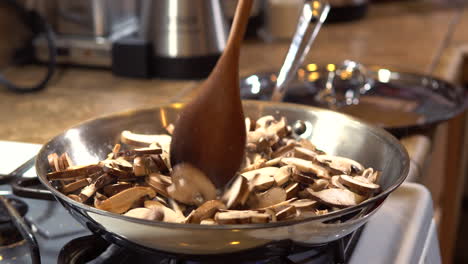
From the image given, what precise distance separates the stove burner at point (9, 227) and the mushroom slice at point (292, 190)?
0.84ft

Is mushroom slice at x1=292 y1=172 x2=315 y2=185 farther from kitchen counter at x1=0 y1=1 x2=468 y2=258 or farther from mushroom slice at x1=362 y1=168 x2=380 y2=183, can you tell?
kitchen counter at x1=0 y1=1 x2=468 y2=258

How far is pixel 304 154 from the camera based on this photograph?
0.58 m

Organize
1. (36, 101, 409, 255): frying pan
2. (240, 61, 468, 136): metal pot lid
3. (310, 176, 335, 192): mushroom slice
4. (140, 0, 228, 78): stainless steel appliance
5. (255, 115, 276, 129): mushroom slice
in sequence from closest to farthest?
1. (36, 101, 409, 255): frying pan
2. (310, 176, 335, 192): mushroom slice
3. (255, 115, 276, 129): mushroom slice
4. (240, 61, 468, 136): metal pot lid
5. (140, 0, 228, 78): stainless steel appliance

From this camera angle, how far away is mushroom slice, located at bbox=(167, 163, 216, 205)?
0.49 meters

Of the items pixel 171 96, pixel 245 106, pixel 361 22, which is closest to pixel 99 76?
pixel 171 96

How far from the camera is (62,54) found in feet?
4.01

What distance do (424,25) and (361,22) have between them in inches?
6.5

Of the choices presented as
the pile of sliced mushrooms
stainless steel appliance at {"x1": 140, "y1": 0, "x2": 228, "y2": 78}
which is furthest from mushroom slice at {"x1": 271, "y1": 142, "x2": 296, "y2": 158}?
stainless steel appliance at {"x1": 140, "y1": 0, "x2": 228, "y2": 78}

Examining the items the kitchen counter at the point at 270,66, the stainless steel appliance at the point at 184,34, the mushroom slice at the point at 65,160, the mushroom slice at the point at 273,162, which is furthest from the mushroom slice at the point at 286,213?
the stainless steel appliance at the point at 184,34

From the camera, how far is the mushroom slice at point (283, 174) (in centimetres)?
52

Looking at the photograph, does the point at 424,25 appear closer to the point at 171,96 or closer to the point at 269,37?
the point at 269,37

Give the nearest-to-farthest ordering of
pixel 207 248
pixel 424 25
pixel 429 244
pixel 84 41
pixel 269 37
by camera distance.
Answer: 1. pixel 207 248
2. pixel 429 244
3. pixel 84 41
4. pixel 269 37
5. pixel 424 25

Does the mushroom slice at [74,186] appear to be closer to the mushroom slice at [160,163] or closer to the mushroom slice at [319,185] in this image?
the mushroom slice at [160,163]

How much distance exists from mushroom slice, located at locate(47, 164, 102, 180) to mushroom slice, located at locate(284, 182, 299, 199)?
165 millimetres
